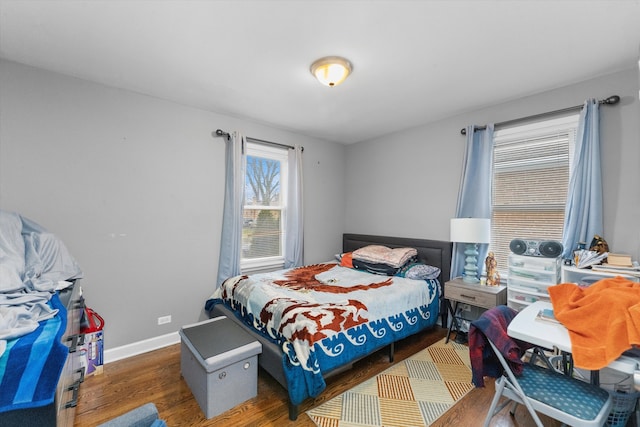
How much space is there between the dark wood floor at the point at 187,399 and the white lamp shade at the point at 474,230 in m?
1.29

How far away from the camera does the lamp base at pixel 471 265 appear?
9.52ft

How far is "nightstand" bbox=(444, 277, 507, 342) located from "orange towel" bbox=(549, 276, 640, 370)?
42.3 inches

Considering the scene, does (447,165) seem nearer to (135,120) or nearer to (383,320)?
(383,320)

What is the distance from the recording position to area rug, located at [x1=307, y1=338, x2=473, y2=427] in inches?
72.0

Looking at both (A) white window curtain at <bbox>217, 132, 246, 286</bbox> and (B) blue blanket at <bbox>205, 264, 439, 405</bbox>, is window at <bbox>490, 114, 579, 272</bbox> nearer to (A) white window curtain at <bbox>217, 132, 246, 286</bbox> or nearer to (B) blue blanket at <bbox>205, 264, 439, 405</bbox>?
(B) blue blanket at <bbox>205, 264, 439, 405</bbox>

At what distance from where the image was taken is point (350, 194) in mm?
4590

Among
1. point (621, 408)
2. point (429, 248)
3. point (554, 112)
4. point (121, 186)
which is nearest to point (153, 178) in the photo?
point (121, 186)

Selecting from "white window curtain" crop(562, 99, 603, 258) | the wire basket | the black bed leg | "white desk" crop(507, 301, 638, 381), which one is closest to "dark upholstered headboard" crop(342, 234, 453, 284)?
"white window curtain" crop(562, 99, 603, 258)

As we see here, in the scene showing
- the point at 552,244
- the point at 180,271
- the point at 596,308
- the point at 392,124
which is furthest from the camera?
the point at 392,124

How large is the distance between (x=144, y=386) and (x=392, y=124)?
3.83m

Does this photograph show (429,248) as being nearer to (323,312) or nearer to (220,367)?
(323,312)

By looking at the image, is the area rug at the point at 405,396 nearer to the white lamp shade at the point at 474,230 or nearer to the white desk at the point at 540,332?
the white desk at the point at 540,332

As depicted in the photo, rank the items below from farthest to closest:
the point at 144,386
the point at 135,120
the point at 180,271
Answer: the point at 180,271 → the point at 135,120 → the point at 144,386

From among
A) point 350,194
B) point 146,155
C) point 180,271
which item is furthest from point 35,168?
point 350,194
